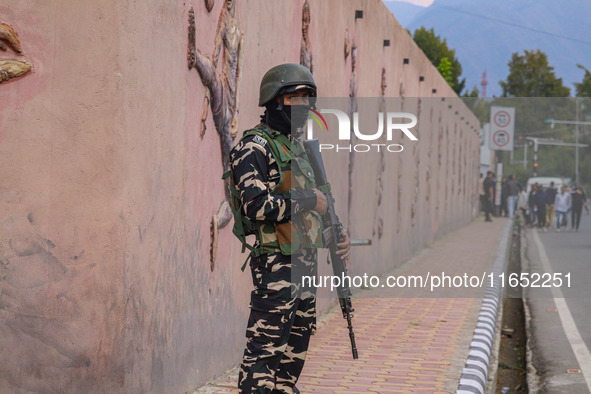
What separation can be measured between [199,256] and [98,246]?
1164 millimetres

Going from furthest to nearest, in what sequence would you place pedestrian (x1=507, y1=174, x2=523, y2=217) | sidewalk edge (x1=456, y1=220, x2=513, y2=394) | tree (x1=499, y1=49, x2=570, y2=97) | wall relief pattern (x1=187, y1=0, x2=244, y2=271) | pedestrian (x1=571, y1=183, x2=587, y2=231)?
tree (x1=499, y1=49, x2=570, y2=97) → pedestrian (x1=507, y1=174, x2=523, y2=217) → pedestrian (x1=571, y1=183, x2=587, y2=231) → sidewalk edge (x1=456, y1=220, x2=513, y2=394) → wall relief pattern (x1=187, y1=0, x2=244, y2=271)

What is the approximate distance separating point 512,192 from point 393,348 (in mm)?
27472

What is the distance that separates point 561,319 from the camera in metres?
9.17

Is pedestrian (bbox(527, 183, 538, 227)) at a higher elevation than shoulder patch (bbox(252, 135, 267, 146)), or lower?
lower

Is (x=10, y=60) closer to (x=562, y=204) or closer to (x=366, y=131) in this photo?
(x=366, y=131)

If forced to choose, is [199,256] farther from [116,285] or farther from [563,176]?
[563,176]

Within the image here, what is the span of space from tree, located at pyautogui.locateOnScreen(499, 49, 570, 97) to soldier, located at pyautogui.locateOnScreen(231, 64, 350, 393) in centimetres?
5852

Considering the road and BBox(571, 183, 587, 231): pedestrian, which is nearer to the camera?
the road

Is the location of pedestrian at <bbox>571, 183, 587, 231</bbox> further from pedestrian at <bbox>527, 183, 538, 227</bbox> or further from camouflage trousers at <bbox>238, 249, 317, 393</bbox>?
camouflage trousers at <bbox>238, 249, 317, 393</bbox>

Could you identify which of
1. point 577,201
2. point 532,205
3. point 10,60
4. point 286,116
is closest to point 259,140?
point 286,116

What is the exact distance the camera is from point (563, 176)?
1254 inches

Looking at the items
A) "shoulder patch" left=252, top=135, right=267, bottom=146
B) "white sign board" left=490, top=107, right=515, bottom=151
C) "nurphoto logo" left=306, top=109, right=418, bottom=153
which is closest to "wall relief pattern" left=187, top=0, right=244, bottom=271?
"nurphoto logo" left=306, top=109, right=418, bottom=153

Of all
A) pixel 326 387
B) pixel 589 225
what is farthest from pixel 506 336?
pixel 589 225

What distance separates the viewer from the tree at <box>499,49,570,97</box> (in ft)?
199
